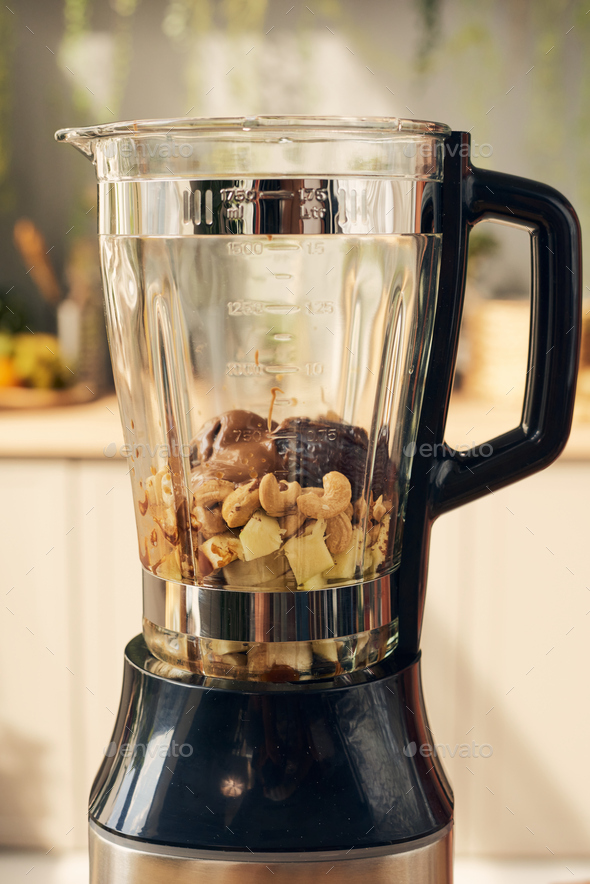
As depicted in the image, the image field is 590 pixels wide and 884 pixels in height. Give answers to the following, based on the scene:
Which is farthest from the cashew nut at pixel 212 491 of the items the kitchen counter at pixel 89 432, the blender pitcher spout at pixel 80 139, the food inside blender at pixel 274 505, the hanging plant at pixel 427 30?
the hanging plant at pixel 427 30

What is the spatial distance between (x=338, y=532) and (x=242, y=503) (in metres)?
0.06

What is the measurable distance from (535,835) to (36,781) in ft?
2.94

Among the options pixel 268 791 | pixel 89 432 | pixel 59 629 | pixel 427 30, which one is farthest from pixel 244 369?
pixel 427 30

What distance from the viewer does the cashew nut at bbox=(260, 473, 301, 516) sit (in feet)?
1.56

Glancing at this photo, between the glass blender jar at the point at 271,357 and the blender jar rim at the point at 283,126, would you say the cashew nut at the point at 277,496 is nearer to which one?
the glass blender jar at the point at 271,357

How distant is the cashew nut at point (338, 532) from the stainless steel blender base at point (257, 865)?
166 millimetres

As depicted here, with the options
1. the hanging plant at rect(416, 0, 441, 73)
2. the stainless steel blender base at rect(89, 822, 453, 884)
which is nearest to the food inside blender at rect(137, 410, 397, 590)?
the stainless steel blender base at rect(89, 822, 453, 884)

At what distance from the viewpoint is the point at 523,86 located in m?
1.72

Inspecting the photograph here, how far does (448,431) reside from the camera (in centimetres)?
147

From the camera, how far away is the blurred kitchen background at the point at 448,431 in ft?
4.66

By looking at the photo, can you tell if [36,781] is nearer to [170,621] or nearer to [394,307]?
[170,621]

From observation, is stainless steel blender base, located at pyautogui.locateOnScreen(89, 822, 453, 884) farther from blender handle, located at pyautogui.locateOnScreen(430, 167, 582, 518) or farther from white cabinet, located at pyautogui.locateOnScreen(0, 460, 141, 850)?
white cabinet, located at pyautogui.locateOnScreen(0, 460, 141, 850)

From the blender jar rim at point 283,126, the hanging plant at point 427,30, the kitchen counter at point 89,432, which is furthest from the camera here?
the hanging plant at point 427,30

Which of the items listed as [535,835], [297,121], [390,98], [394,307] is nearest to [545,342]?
[394,307]
